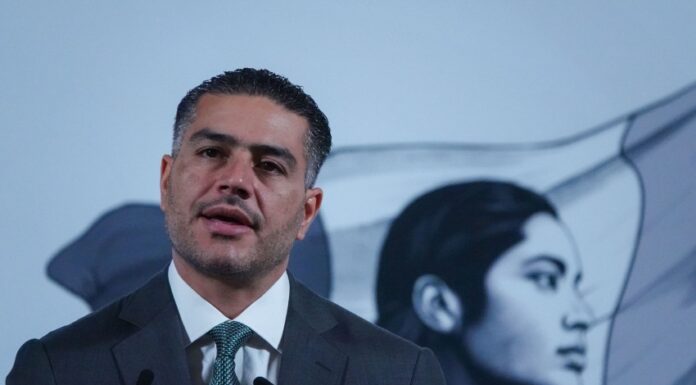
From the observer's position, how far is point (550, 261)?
7.80 ft

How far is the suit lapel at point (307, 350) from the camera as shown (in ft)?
4.89

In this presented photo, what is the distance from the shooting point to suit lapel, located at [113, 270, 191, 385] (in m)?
1.42

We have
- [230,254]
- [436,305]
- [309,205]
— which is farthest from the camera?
[436,305]

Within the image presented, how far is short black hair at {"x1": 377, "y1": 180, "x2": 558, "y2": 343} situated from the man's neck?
826mm

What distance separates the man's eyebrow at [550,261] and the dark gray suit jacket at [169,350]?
788 millimetres

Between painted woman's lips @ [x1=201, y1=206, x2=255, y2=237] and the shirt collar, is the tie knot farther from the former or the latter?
painted woman's lips @ [x1=201, y1=206, x2=255, y2=237]

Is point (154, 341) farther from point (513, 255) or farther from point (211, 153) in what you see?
point (513, 255)

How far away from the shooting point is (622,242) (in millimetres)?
2416

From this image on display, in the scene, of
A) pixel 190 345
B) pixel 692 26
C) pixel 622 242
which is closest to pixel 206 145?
pixel 190 345

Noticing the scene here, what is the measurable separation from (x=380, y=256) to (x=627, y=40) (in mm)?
909

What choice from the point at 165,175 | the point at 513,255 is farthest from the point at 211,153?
the point at 513,255

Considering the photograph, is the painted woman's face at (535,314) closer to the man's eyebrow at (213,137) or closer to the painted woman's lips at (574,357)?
the painted woman's lips at (574,357)

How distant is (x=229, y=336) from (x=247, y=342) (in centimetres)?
4

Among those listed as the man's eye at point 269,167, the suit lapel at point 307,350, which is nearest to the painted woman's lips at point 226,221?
the man's eye at point 269,167
